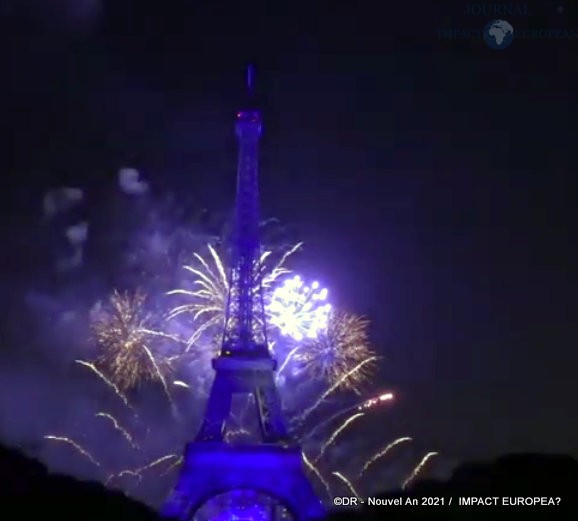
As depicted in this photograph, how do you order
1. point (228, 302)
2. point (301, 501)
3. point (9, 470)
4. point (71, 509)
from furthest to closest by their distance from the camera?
point (301, 501)
point (228, 302)
point (9, 470)
point (71, 509)

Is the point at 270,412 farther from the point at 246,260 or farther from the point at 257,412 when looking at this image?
the point at 246,260

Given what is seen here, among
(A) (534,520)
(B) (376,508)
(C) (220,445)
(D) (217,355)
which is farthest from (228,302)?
(A) (534,520)

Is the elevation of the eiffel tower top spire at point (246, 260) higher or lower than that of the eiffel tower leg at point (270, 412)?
higher

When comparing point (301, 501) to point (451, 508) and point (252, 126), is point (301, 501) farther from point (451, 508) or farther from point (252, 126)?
point (252, 126)

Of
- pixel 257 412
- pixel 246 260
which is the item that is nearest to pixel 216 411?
pixel 257 412

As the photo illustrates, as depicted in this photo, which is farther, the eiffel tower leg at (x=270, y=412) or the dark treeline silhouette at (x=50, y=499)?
the eiffel tower leg at (x=270, y=412)
